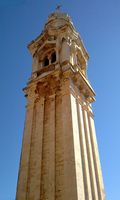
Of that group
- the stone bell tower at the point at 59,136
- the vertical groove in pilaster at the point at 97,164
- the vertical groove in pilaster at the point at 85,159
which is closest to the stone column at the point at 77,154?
the stone bell tower at the point at 59,136

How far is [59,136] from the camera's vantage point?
1655cm

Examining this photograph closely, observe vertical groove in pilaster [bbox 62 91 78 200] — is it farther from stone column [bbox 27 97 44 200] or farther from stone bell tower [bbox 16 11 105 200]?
stone column [bbox 27 97 44 200]

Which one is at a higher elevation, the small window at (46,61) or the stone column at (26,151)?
the small window at (46,61)

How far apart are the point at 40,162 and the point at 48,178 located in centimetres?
139

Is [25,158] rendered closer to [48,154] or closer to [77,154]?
[48,154]

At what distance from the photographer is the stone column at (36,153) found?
1475 cm

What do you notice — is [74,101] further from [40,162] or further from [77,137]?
[40,162]

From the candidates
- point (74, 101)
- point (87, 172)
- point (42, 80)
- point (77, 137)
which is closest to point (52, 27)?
point (42, 80)

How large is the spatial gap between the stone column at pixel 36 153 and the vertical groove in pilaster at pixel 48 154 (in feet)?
0.89

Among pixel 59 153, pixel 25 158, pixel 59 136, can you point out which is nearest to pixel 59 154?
pixel 59 153

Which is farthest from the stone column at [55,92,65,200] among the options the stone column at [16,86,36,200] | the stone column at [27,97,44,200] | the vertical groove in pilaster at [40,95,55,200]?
the stone column at [16,86,36,200]

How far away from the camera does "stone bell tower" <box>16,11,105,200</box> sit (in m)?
14.3

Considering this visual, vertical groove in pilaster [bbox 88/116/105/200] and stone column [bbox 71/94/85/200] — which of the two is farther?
vertical groove in pilaster [bbox 88/116/105/200]

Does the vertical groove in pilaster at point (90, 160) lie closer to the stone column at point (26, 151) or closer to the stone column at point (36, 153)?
the stone column at point (36, 153)
